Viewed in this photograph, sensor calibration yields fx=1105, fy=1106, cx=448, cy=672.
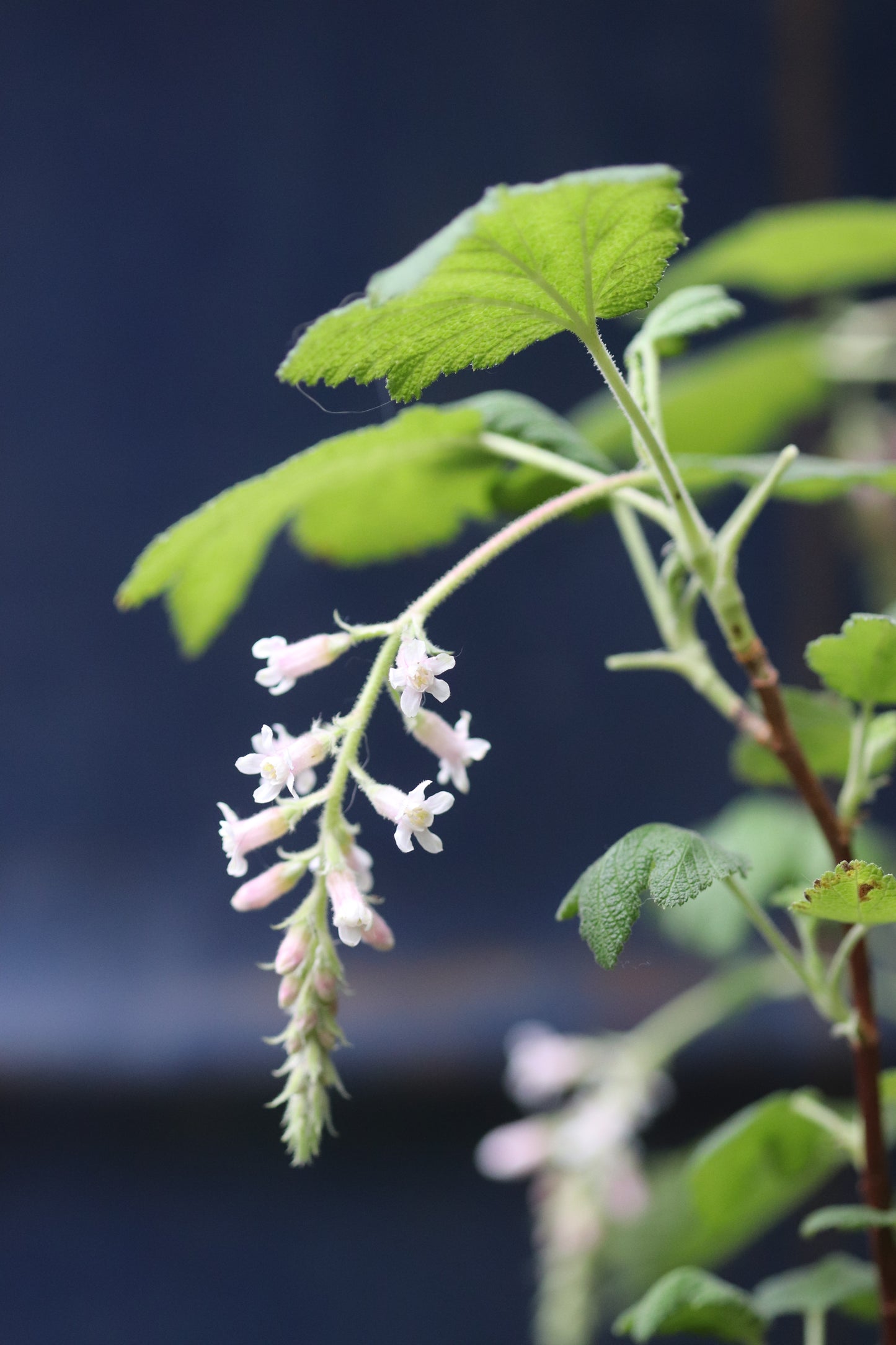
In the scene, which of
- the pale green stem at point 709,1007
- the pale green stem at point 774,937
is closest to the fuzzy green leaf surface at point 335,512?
the pale green stem at point 774,937

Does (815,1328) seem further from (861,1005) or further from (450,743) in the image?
(450,743)

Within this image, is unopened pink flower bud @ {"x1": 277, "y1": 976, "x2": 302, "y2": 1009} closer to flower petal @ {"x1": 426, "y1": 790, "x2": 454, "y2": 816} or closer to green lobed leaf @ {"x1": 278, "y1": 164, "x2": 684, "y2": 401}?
flower petal @ {"x1": 426, "y1": 790, "x2": 454, "y2": 816}

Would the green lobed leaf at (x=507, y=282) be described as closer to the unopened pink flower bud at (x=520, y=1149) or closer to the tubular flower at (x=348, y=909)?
the tubular flower at (x=348, y=909)

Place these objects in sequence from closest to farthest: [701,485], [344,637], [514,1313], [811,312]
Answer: [344,637] < [701,485] < [514,1313] < [811,312]

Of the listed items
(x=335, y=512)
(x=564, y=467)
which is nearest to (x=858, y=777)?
(x=564, y=467)

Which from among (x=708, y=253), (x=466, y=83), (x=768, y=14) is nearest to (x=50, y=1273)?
(x=708, y=253)

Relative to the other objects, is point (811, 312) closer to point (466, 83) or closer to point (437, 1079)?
point (466, 83)
